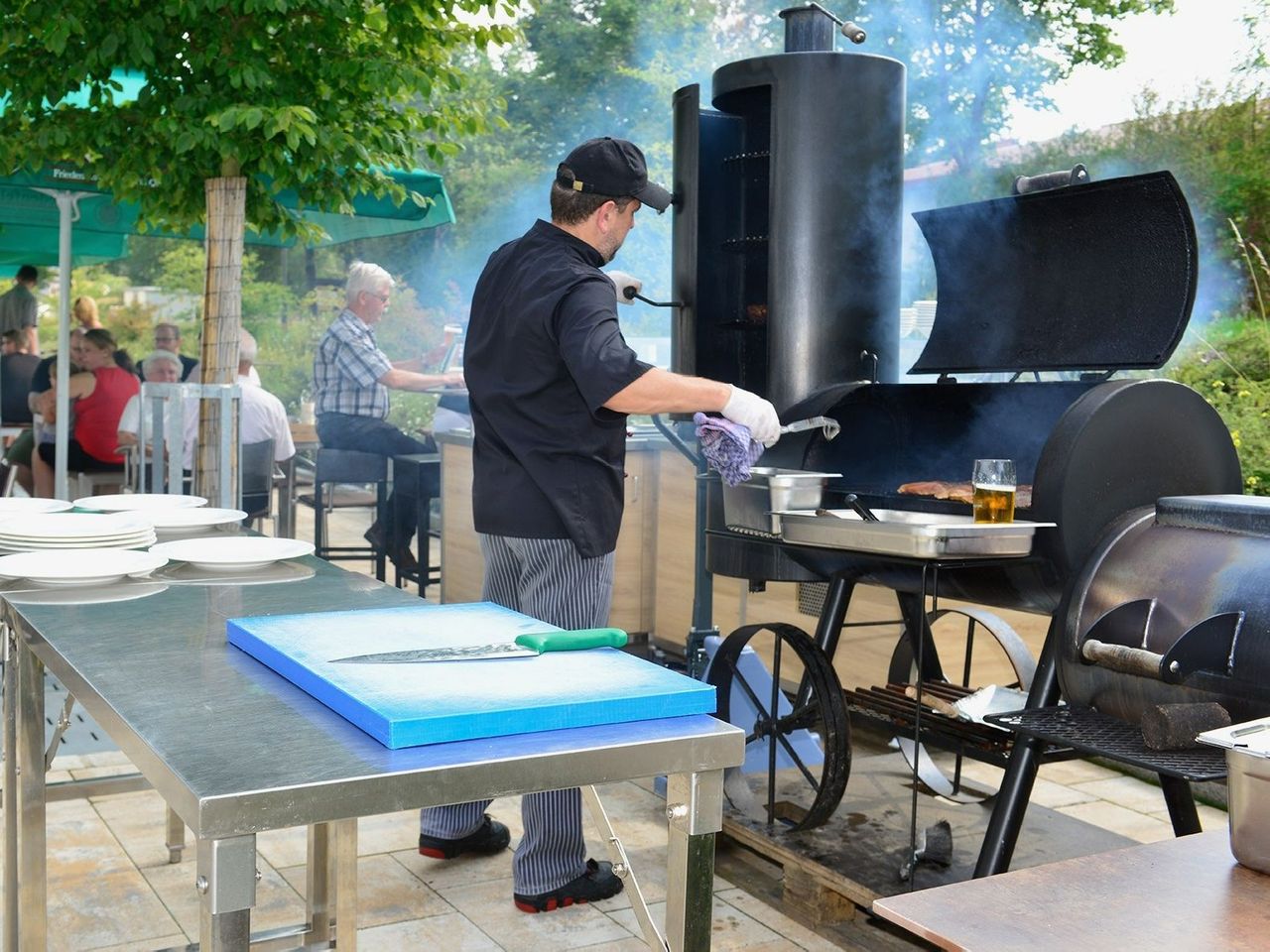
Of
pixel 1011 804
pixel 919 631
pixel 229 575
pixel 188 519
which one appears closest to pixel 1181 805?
pixel 1011 804

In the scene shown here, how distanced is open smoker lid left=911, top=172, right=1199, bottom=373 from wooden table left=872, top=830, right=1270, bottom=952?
204cm

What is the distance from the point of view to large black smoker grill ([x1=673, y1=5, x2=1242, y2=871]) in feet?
9.87

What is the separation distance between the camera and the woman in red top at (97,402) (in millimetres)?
7559

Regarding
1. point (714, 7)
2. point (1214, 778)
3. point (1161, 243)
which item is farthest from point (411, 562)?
point (714, 7)

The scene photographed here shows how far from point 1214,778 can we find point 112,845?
3022 mm

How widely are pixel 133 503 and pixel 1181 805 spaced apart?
8.46ft

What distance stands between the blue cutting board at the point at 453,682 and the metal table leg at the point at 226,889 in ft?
0.64

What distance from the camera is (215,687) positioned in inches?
63.4

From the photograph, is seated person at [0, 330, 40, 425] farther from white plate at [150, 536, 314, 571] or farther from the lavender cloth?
the lavender cloth

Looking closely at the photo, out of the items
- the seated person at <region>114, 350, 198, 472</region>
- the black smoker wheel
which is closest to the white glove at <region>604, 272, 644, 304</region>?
the black smoker wheel

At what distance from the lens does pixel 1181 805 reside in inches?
111

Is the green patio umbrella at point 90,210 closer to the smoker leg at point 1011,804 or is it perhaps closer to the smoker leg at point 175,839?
the smoker leg at point 175,839

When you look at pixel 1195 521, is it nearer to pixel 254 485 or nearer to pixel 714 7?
pixel 254 485

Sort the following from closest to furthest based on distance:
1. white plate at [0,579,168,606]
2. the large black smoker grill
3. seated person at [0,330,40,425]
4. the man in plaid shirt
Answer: white plate at [0,579,168,606] < the large black smoker grill < the man in plaid shirt < seated person at [0,330,40,425]
